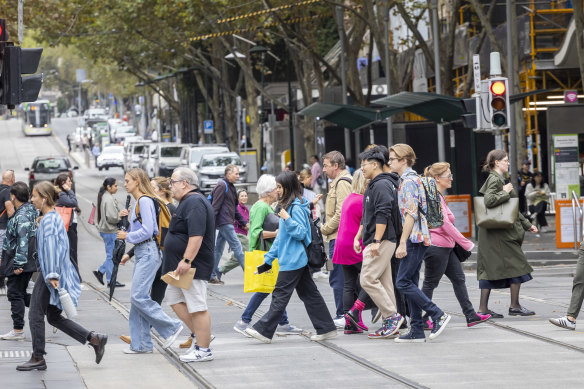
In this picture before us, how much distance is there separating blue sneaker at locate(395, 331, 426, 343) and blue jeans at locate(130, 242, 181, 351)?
2012mm

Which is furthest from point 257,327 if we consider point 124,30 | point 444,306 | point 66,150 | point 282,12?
point 66,150

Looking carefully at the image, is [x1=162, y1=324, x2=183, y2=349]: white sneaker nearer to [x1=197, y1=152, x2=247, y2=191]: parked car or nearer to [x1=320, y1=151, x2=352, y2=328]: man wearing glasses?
[x1=320, y1=151, x2=352, y2=328]: man wearing glasses

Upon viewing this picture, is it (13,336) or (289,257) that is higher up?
(289,257)

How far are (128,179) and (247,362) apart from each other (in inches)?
74.4

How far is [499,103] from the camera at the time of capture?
20250 mm

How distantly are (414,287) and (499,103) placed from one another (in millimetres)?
9711

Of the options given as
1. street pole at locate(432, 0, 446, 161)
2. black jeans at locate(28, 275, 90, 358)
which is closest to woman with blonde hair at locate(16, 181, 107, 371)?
black jeans at locate(28, 275, 90, 358)

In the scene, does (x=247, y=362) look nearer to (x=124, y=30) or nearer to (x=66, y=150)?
(x=124, y=30)

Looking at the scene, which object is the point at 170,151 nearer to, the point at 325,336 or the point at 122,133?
the point at 325,336

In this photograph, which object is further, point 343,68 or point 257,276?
point 343,68

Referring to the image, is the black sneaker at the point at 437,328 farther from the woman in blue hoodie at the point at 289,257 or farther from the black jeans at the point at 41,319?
the black jeans at the point at 41,319

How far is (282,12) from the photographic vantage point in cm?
3719

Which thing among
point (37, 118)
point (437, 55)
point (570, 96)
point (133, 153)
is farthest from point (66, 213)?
point (37, 118)

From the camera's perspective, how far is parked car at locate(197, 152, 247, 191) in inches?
1791
